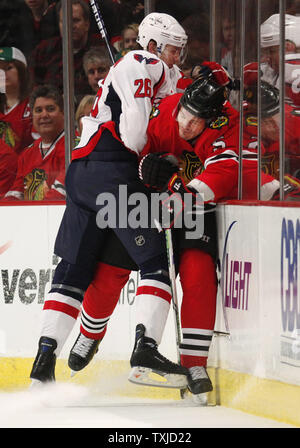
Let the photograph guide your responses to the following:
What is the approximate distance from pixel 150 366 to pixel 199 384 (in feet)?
0.74

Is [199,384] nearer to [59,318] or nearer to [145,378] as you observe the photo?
[145,378]

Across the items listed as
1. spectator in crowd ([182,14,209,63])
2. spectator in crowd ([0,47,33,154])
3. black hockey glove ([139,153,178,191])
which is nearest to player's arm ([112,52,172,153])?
black hockey glove ([139,153,178,191])

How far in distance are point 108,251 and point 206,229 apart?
463 millimetres

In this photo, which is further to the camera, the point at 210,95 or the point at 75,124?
the point at 75,124

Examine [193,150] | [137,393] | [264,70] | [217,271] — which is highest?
[264,70]

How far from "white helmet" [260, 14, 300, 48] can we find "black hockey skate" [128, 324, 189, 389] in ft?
3.85

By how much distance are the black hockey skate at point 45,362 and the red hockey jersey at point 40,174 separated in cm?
102

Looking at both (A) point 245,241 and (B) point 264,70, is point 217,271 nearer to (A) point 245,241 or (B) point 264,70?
(A) point 245,241

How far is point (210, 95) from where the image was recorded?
3.93 metres

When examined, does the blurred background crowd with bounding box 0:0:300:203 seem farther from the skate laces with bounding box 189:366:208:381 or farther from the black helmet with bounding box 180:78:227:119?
the skate laces with bounding box 189:366:208:381

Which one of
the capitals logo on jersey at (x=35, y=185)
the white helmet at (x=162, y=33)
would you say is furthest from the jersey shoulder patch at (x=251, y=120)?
the capitals logo on jersey at (x=35, y=185)

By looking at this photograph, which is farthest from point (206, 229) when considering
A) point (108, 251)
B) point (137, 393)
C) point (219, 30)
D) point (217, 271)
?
point (219, 30)

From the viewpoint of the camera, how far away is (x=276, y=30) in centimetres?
368

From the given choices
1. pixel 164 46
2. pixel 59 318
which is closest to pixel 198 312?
pixel 59 318
